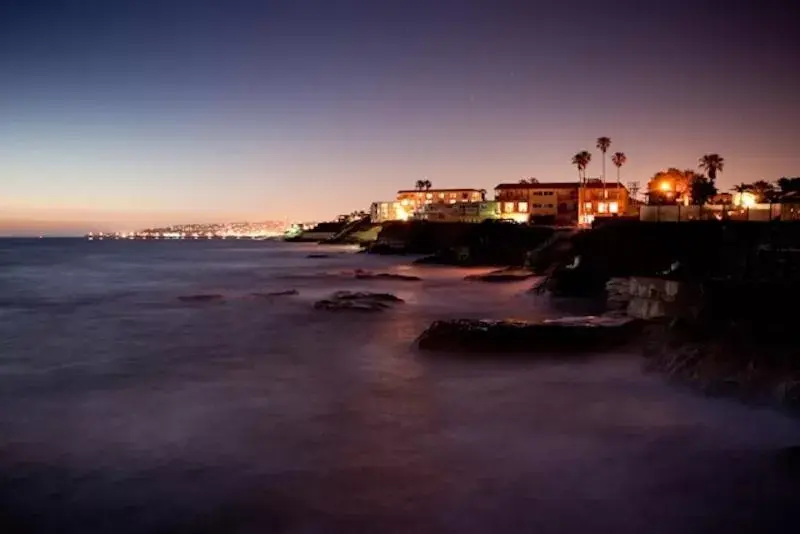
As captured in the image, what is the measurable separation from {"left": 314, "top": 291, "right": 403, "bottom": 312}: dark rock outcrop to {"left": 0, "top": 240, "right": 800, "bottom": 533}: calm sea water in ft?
24.8

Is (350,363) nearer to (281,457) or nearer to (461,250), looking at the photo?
(281,457)

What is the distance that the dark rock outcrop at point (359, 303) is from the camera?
102ft

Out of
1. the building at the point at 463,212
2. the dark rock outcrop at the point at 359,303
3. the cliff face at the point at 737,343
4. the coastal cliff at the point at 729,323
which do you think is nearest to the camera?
the cliff face at the point at 737,343

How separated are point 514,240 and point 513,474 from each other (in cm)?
6066

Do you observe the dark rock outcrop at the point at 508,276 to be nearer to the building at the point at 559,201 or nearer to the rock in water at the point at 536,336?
the rock in water at the point at 536,336

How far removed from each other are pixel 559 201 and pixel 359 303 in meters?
83.8

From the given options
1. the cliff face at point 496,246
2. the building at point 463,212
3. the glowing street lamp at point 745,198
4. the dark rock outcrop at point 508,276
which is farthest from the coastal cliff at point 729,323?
the building at point 463,212

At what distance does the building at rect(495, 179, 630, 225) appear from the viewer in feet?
331

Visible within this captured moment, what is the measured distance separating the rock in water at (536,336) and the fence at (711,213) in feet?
80.6

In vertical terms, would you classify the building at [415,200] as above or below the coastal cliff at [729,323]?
above

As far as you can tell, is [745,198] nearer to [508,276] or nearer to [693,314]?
[508,276]

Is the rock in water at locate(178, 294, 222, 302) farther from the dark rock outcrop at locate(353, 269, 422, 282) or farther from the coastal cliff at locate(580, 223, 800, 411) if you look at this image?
the coastal cliff at locate(580, 223, 800, 411)

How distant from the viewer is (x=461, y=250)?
70.1 meters

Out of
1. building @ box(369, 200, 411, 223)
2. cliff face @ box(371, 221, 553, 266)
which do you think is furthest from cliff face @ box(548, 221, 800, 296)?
building @ box(369, 200, 411, 223)
